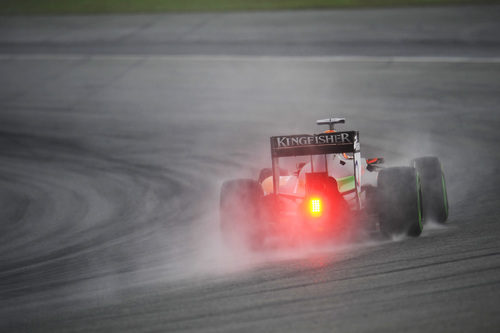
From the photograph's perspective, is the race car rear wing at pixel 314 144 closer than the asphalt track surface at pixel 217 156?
No

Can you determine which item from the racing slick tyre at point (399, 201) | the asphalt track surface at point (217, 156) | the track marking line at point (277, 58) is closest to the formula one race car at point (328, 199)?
the racing slick tyre at point (399, 201)

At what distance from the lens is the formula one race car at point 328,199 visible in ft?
31.5

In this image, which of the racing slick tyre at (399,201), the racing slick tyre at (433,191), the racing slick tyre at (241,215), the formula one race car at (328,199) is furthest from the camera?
the racing slick tyre at (433,191)

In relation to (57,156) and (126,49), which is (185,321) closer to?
(57,156)

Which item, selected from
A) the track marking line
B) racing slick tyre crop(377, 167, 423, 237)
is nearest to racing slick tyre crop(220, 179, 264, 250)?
racing slick tyre crop(377, 167, 423, 237)

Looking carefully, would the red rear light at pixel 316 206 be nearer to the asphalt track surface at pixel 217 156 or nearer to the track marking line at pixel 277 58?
the asphalt track surface at pixel 217 156

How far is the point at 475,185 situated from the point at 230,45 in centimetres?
1284

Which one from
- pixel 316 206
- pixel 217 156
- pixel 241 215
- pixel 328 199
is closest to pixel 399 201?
pixel 328 199

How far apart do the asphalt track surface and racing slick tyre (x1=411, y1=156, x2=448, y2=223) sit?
0.24 meters

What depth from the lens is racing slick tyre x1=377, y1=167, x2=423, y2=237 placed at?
950 cm

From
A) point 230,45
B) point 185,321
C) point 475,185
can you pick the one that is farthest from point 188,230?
point 230,45

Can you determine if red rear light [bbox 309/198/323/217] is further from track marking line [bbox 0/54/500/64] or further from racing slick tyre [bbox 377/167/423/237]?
track marking line [bbox 0/54/500/64]

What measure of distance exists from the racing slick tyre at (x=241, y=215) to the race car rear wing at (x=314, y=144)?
0.59 metres

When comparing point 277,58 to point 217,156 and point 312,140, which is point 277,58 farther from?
point 312,140
